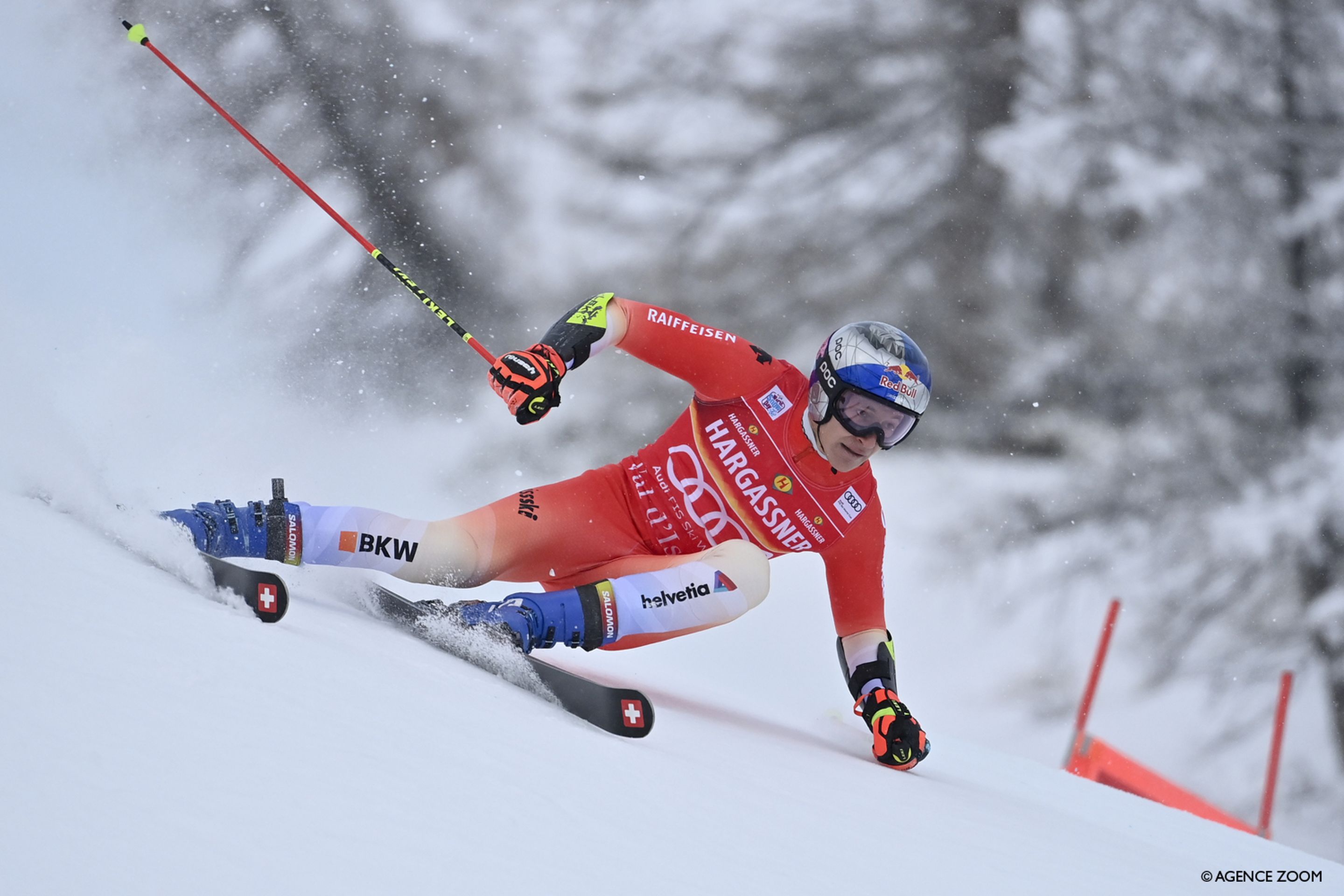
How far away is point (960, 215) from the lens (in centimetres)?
761

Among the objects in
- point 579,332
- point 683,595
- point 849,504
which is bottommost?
point 683,595

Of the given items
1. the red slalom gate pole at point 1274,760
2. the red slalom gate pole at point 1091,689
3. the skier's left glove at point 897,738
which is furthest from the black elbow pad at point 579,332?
the red slalom gate pole at point 1274,760

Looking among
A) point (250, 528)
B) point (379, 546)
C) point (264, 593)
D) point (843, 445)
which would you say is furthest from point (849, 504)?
point (264, 593)

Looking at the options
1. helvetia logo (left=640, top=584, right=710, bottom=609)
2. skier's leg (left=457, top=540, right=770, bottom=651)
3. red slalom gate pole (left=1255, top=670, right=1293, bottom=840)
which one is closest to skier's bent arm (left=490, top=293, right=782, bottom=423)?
skier's leg (left=457, top=540, right=770, bottom=651)

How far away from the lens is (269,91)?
6.64 m

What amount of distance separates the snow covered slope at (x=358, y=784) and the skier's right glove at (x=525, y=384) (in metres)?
0.54

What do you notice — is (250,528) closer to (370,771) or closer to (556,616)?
(556,616)

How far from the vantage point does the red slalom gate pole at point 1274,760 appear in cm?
452

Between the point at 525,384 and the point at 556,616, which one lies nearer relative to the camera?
the point at 556,616

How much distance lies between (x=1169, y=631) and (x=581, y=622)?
7.05 m

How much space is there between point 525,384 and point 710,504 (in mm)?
581

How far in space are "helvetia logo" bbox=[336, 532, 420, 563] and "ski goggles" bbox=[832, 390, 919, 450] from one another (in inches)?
40.7

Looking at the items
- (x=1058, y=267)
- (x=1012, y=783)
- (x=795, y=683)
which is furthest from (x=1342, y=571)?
(x=1012, y=783)

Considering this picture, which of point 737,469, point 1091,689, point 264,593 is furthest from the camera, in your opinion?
point 1091,689
